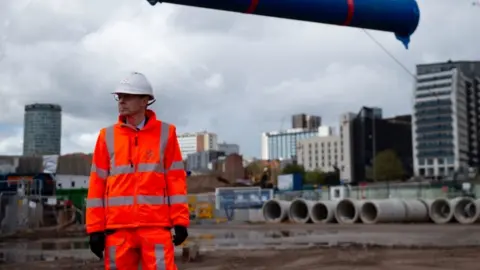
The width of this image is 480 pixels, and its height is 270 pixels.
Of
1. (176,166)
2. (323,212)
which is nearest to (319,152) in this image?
(323,212)

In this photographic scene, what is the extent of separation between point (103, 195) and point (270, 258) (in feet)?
25.3

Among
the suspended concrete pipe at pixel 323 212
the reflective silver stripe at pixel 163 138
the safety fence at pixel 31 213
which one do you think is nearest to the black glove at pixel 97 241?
the reflective silver stripe at pixel 163 138

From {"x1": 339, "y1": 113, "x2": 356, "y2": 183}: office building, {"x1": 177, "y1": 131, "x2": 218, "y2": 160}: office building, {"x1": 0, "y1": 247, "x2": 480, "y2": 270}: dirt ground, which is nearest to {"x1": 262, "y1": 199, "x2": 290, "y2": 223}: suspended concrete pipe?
{"x1": 0, "y1": 247, "x2": 480, "y2": 270}: dirt ground

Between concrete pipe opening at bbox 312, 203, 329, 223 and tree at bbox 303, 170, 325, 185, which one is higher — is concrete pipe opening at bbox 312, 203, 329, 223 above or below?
below

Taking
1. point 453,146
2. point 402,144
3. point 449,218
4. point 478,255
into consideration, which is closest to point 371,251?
point 478,255

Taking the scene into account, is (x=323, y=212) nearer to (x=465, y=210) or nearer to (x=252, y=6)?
(x=465, y=210)

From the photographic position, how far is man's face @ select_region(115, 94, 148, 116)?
4617 millimetres

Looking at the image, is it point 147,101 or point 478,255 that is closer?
point 147,101

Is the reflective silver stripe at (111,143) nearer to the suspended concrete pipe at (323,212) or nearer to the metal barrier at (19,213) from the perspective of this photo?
the metal barrier at (19,213)

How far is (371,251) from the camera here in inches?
513

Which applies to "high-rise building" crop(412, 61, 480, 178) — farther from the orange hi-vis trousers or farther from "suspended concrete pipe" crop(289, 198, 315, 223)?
the orange hi-vis trousers

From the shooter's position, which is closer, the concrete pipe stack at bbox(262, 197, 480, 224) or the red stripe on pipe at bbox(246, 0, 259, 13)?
the red stripe on pipe at bbox(246, 0, 259, 13)

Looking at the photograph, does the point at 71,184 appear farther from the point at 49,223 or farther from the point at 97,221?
the point at 97,221

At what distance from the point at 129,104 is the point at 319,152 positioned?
191 metres
